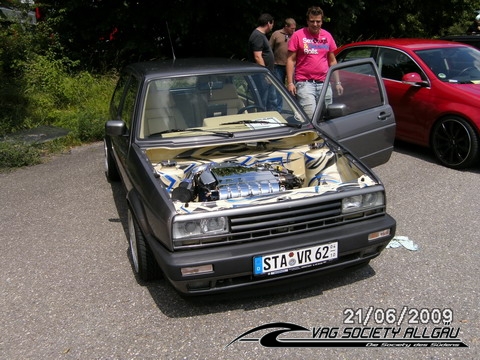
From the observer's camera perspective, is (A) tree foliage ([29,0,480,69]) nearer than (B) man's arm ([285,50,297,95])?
No

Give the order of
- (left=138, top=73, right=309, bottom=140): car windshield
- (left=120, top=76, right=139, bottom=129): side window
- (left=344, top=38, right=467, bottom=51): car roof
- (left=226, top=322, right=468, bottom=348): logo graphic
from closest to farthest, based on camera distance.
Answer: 1. (left=226, top=322, right=468, bottom=348): logo graphic
2. (left=138, top=73, right=309, bottom=140): car windshield
3. (left=120, top=76, right=139, bottom=129): side window
4. (left=344, top=38, right=467, bottom=51): car roof

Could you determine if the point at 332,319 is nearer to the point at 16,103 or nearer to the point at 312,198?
the point at 312,198

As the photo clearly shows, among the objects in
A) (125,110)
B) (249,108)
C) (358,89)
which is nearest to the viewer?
(249,108)

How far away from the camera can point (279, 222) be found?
3.20 metres

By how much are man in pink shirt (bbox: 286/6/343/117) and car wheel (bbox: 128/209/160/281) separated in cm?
301

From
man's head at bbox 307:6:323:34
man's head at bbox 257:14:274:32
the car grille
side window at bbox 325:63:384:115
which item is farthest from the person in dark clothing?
the car grille

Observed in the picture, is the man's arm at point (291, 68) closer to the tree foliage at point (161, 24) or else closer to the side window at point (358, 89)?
the side window at point (358, 89)

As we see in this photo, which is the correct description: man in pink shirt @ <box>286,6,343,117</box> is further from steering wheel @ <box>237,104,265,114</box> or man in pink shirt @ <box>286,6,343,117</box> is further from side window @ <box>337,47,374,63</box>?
steering wheel @ <box>237,104,265,114</box>

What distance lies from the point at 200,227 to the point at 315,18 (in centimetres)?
385

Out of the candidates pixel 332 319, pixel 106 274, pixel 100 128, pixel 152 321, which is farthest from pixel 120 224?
pixel 100 128

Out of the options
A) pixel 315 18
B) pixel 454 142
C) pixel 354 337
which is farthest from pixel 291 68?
pixel 354 337

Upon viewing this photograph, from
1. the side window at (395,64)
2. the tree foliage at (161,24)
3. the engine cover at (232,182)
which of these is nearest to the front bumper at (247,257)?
the engine cover at (232,182)

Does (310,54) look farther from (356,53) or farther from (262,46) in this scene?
(356,53)

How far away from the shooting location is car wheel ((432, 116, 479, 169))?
6.01 m
